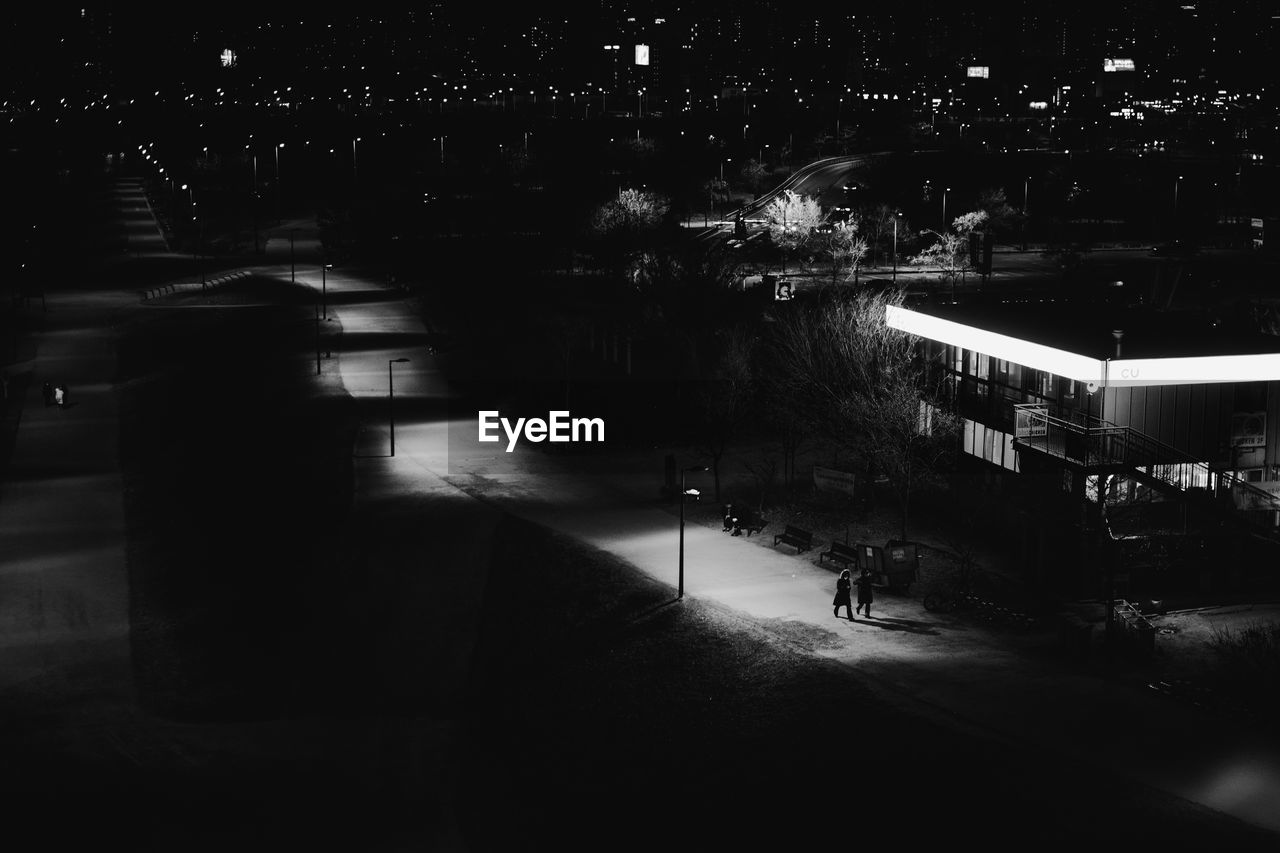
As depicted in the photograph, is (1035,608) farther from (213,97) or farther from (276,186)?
(213,97)

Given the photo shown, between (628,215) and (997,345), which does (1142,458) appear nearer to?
(997,345)

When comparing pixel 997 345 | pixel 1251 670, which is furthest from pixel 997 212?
pixel 1251 670

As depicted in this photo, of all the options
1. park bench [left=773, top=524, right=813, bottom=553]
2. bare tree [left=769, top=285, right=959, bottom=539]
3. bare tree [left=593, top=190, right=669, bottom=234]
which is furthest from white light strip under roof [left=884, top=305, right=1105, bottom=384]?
bare tree [left=593, top=190, right=669, bottom=234]

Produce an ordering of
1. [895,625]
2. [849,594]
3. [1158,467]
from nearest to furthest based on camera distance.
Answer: [895,625]
[849,594]
[1158,467]

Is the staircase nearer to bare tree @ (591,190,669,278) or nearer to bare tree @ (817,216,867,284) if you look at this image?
bare tree @ (591,190,669,278)

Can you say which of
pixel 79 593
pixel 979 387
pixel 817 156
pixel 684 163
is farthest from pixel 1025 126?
pixel 79 593

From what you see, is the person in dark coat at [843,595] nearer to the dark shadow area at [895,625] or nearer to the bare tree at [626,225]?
A: the dark shadow area at [895,625]
